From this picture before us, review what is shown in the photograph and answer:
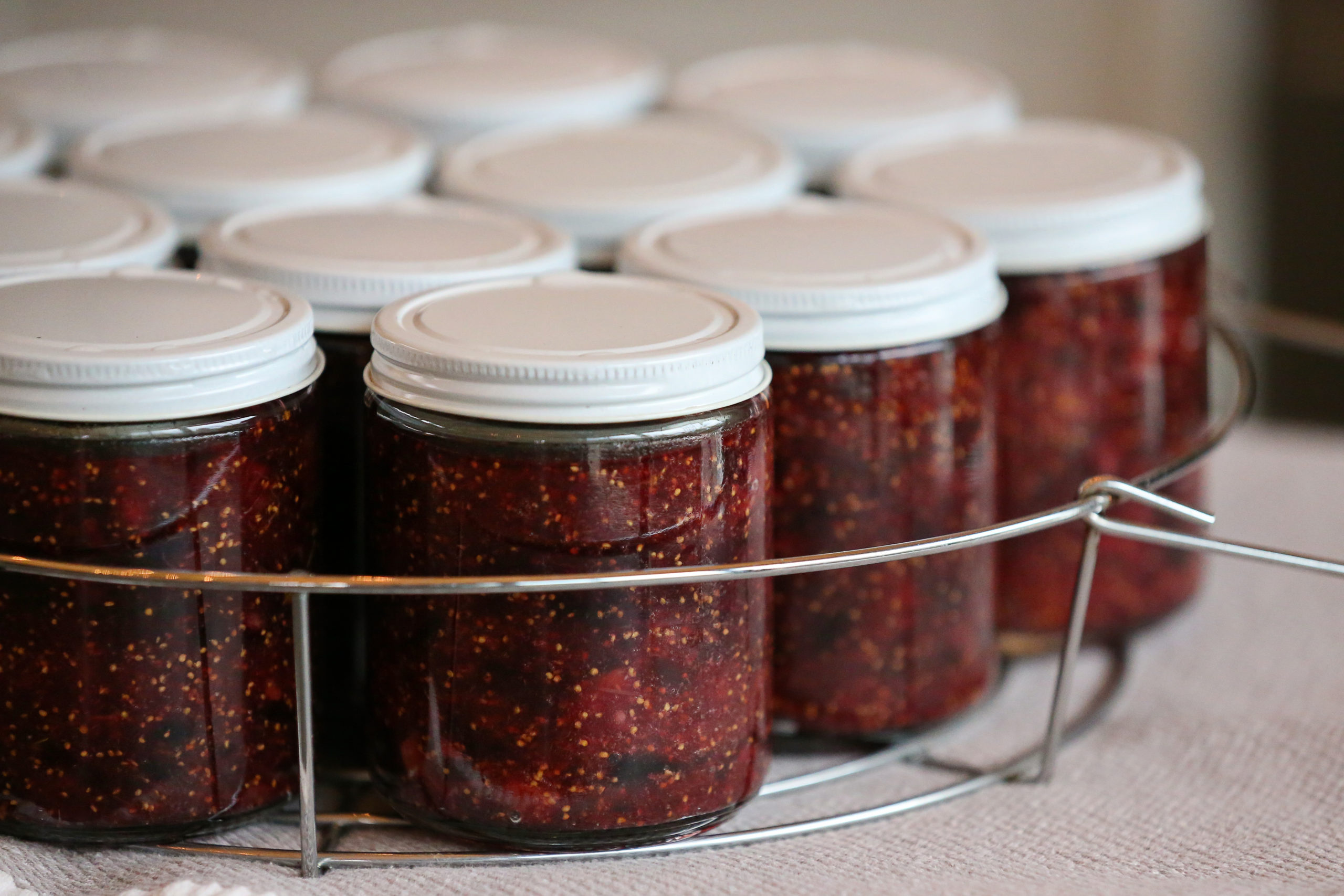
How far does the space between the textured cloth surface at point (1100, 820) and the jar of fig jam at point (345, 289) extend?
0.07 metres

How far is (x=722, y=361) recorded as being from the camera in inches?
18.9

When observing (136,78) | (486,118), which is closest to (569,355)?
(486,118)

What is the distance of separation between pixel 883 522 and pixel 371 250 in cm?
23

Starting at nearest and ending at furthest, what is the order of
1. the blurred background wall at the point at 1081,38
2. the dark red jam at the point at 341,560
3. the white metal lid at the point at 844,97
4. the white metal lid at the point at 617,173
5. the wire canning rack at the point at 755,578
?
the wire canning rack at the point at 755,578 → the dark red jam at the point at 341,560 → the white metal lid at the point at 617,173 → the white metal lid at the point at 844,97 → the blurred background wall at the point at 1081,38

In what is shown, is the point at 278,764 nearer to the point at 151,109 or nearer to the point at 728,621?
the point at 728,621

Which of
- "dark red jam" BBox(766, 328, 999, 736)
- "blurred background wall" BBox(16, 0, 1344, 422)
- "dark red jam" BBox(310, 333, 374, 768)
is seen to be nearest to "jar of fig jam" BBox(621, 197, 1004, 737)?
"dark red jam" BBox(766, 328, 999, 736)

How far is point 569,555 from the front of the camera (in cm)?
47

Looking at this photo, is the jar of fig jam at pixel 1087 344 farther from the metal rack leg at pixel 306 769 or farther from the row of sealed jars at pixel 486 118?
the metal rack leg at pixel 306 769

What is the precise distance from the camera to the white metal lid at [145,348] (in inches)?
18.1

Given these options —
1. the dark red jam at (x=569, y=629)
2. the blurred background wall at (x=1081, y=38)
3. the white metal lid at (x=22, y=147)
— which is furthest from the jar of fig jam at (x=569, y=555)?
the blurred background wall at (x=1081, y=38)

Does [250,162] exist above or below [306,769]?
above

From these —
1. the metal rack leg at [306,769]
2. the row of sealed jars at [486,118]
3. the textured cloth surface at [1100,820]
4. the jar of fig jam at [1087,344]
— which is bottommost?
the textured cloth surface at [1100,820]

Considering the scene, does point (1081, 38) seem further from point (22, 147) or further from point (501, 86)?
point (22, 147)

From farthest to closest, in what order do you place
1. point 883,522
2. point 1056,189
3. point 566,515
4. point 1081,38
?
point 1081,38 → point 1056,189 → point 883,522 → point 566,515
